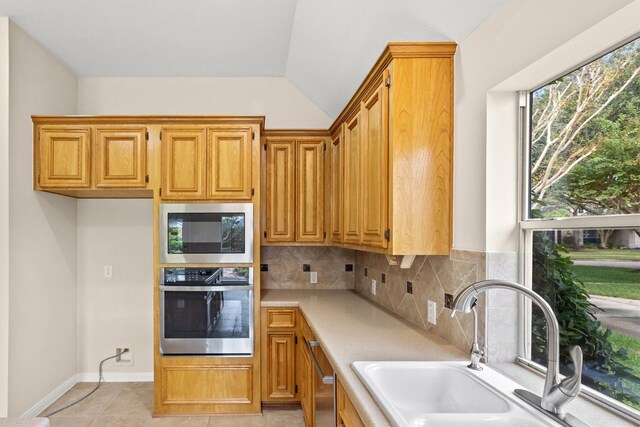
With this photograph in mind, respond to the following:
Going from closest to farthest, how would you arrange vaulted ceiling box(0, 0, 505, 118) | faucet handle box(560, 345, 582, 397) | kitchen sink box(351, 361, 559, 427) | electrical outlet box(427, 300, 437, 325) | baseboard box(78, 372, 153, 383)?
faucet handle box(560, 345, 582, 397) < kitchen sink box(351, 361, 559, 427) < electrical outlet box(427, 300, 437, 325) < vaulted ceiling box(0, 0, 505, 118) < baseboard box(78, 372, 153, 383)

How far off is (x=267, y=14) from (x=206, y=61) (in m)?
0.86

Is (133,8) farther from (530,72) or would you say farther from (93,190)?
(530,72)

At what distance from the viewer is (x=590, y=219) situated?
1.23 meters

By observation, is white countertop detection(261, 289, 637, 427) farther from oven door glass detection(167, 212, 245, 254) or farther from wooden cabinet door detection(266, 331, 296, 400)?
oven door glass detection(167, 212, 245, 254)

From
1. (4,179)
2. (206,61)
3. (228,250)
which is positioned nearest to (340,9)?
(206,61)

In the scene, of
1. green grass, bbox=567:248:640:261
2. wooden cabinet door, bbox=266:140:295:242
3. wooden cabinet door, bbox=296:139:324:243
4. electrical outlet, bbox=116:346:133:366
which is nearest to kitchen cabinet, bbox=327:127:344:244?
wooden cabinet door, bbox=296:139:324:243

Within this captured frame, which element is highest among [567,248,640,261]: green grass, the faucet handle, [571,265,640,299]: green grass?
[567,248,640,261]: green grass

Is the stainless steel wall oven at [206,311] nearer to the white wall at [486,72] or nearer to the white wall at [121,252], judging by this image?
the white wall at [121,252]

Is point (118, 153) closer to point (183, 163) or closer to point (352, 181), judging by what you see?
point (183, 163)

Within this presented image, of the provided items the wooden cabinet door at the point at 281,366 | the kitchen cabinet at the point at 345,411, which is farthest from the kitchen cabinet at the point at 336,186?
the kitchen cabinet at the point at 345,411

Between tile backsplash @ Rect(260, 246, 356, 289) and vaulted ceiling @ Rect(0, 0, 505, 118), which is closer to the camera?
vaulted ceiling @ Rect(0, 0, 505, 118)

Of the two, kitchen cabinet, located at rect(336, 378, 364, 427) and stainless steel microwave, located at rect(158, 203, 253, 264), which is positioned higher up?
stainless steel microwave, located at rect(158, 203, 253, 264)

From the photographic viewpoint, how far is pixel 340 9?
217cm

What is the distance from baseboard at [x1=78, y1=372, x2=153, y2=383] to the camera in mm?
3418
